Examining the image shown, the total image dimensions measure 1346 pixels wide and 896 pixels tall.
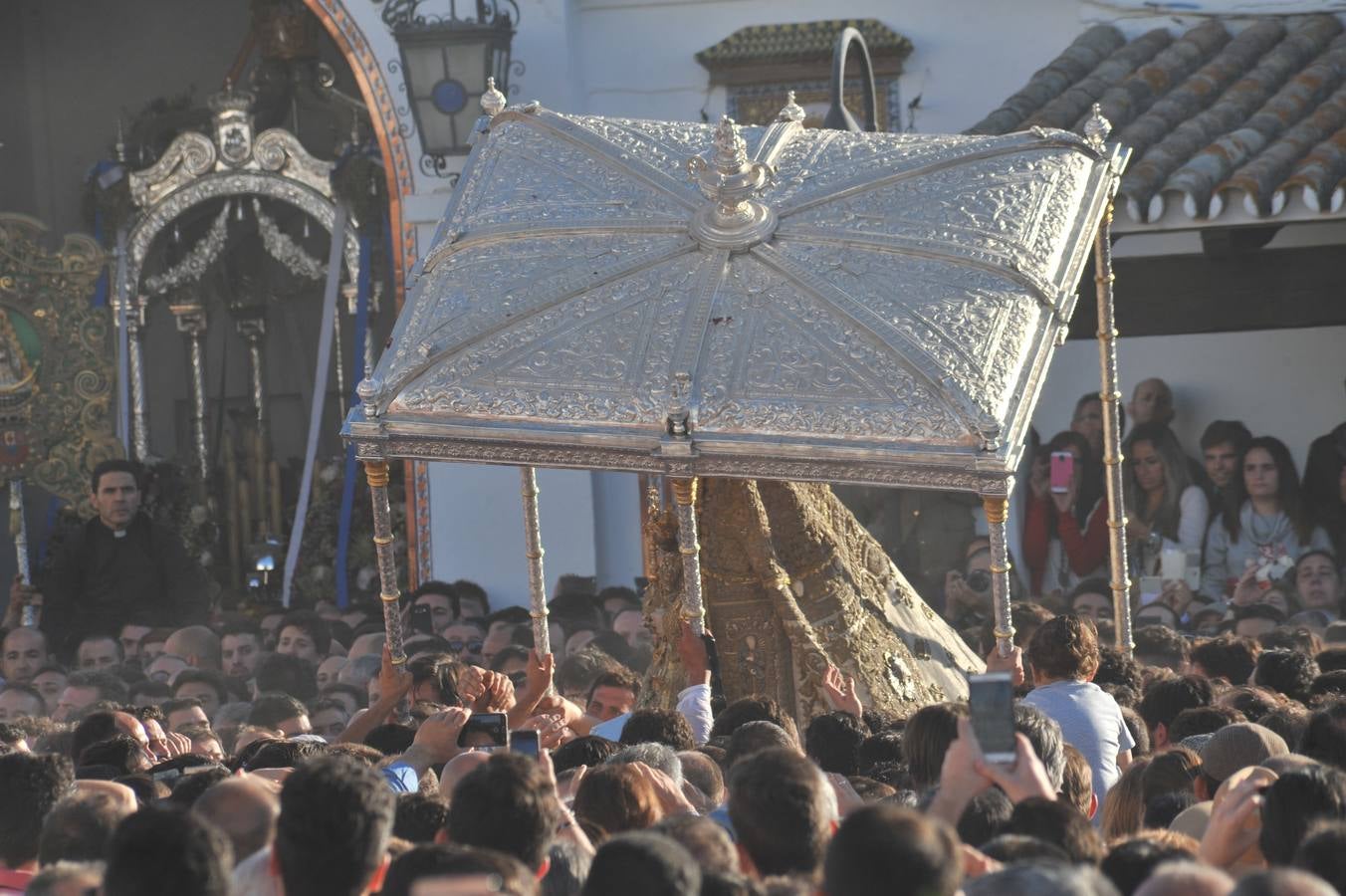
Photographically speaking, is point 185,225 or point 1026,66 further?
point 185,225

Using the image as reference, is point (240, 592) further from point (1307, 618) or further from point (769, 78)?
point (1307, 618)

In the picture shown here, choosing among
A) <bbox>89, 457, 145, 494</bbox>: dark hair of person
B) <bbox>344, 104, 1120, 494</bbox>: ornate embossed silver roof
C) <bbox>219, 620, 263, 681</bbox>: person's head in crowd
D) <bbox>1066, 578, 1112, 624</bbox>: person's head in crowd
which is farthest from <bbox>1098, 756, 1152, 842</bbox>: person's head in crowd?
<bbox>89, 457, 145, 494</bbox>: dark hair of person

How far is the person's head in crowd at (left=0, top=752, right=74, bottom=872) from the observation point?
215 inches

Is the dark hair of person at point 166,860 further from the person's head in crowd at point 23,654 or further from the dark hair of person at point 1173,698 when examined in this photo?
the person's head in crowd at point 23,654

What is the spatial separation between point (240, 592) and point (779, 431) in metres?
8.15

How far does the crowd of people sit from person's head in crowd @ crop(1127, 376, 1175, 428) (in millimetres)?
19

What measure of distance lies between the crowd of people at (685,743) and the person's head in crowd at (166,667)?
0.05 metres

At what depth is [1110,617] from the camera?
11438 millimetres

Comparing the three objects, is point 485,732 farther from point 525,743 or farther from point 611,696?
point 611,696

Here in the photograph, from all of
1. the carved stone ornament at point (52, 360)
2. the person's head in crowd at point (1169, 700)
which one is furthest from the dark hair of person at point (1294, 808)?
the carved stone ornament at point (52, 360)

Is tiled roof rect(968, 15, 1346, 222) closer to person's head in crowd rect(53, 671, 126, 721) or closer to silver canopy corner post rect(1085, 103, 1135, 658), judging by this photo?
silver canopy corner post rect(1085, 103, 1135, 658)

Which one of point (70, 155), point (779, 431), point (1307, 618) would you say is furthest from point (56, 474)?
point (779, 431)

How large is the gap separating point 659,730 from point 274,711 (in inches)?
103

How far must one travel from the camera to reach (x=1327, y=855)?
13.9 feet
